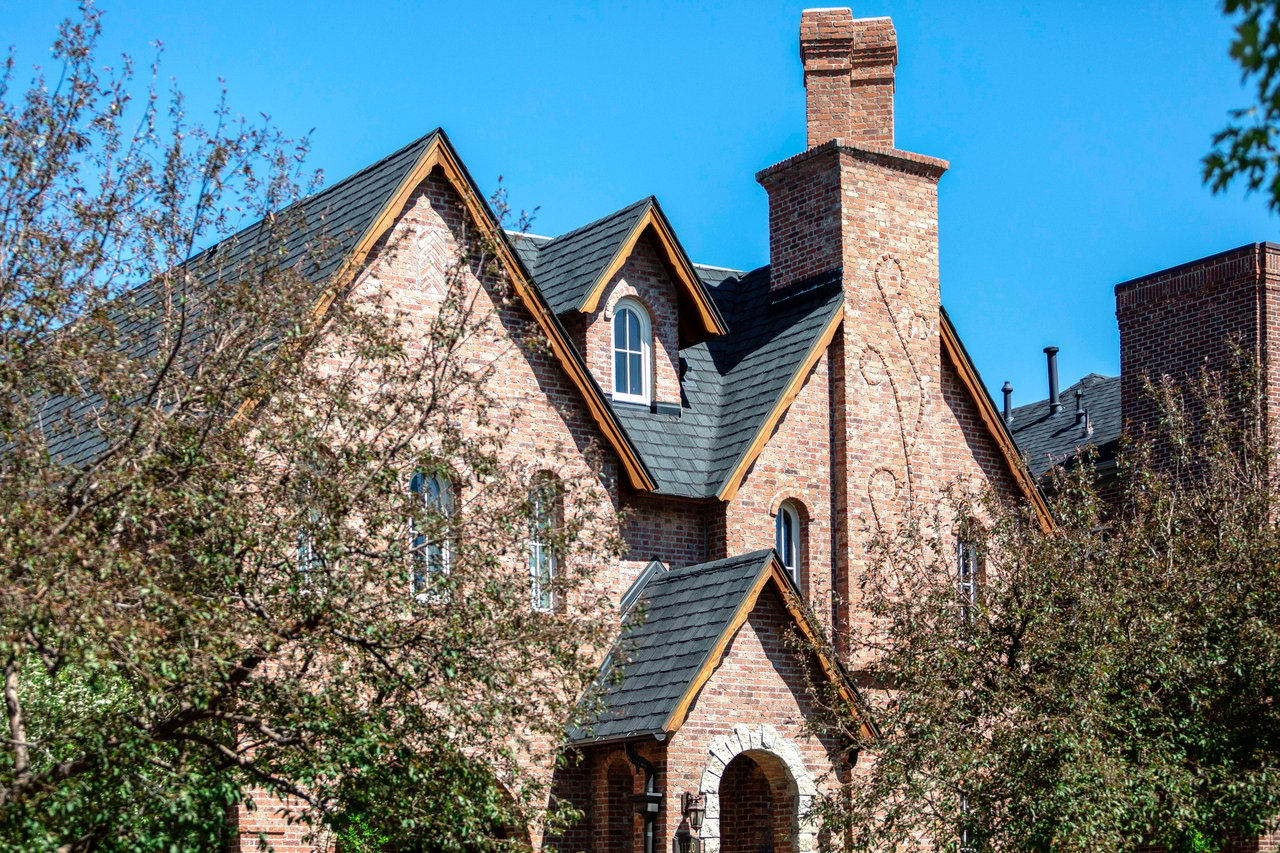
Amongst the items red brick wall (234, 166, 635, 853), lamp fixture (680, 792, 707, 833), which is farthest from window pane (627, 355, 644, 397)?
lamp fixture (680, 792, 707, 833)

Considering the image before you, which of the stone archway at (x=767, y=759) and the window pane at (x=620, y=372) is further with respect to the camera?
the window pane at (x=620, y=372)

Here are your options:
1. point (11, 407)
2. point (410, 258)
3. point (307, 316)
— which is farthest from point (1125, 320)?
point (11, 407)

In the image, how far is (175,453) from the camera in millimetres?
13016

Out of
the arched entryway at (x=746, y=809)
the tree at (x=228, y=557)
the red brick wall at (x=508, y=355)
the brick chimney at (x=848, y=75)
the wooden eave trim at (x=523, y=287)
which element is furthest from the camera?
the brick chimney at (x=848, y=75)

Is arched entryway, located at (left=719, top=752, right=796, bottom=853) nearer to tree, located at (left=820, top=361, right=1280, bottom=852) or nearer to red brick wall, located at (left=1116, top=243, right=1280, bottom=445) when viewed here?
tree, located at (left=820, top=361, right=1280, bottom=852)

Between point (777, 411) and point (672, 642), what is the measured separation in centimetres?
481

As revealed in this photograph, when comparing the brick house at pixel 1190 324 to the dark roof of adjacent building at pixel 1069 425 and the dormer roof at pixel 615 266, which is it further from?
the dormer roof at pixel 615 266

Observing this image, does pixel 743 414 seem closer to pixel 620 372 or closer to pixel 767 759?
pixel 620 372

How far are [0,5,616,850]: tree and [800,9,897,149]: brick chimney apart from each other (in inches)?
516

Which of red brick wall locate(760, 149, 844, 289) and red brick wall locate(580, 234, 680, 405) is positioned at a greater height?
red brick wall locate(760, 149, 844, 289)

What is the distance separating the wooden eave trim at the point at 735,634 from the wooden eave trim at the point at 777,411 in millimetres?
2896

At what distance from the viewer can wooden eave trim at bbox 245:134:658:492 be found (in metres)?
21.0

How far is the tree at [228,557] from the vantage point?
12.1 meters

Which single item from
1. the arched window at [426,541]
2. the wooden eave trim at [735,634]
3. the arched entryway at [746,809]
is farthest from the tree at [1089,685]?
the arched window at [426,541]
